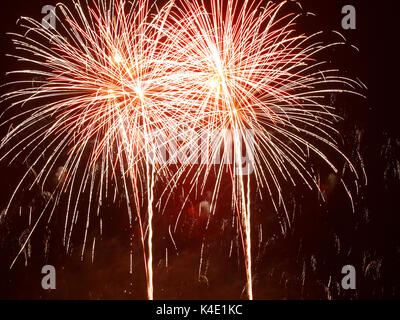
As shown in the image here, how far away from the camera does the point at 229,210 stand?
25.0 feet

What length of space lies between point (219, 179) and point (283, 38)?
216 cm

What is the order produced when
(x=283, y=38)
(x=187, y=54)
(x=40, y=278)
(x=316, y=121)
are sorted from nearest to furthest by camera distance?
(x=187, y=54) → (x=283, y=38) → (x=316, y=121) → (x=40, y=278)

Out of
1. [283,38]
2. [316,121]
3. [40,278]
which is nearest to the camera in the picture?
[283,38]

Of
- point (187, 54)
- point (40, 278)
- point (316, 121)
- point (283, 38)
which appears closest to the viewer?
point (187, 54)

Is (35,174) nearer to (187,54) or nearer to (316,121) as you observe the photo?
(187,54)

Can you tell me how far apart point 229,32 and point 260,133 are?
1446 mm

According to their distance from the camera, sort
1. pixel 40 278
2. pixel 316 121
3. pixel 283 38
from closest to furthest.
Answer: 1. pixel 283 38
2. pixel 316 121
3. pixel 40 278
